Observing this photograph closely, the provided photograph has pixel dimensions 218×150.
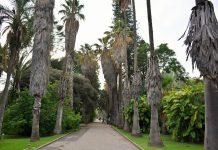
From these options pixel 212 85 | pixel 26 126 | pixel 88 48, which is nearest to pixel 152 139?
pixel 212 85

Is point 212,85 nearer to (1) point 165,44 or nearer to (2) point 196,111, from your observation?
(2) point 196,111

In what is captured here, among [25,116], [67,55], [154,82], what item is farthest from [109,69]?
[154,82]

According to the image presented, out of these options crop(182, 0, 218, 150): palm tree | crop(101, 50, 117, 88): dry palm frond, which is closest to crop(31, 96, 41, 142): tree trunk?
crop(182, 0, 218, 150): palm tree

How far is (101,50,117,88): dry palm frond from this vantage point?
171 feet

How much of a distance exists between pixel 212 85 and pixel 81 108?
43.6 metres

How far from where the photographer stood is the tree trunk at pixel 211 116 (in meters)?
10.9

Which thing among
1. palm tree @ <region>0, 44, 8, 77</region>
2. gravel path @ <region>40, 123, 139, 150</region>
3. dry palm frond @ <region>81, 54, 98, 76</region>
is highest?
dry palm frond @ <region>81, 54, 98, 76</region>

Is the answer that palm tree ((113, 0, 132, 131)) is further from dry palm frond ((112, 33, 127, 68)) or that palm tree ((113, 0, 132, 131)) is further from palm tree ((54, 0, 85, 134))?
palm tree ((54, 0, 85, 134))

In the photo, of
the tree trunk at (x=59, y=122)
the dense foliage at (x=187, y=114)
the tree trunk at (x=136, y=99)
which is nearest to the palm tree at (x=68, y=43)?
the tree trunk at (x=59, y=122)

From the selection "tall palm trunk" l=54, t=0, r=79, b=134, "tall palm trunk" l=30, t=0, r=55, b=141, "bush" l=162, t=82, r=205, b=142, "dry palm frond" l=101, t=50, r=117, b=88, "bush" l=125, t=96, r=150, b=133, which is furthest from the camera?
"dry palm frond" l=101, t=50, r=117, b=88

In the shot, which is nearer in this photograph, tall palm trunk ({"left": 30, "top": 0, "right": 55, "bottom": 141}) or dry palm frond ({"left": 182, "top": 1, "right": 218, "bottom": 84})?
dry palm frond ({"left": 182, "top": 1, "right": 218, "bottom": 84})

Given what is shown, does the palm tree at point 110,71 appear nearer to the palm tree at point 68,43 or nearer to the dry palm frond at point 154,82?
the palm tree at point 68,43

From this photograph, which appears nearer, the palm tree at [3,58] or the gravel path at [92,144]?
the gravel path at [92,144]

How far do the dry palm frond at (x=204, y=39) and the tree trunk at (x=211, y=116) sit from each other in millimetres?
422
